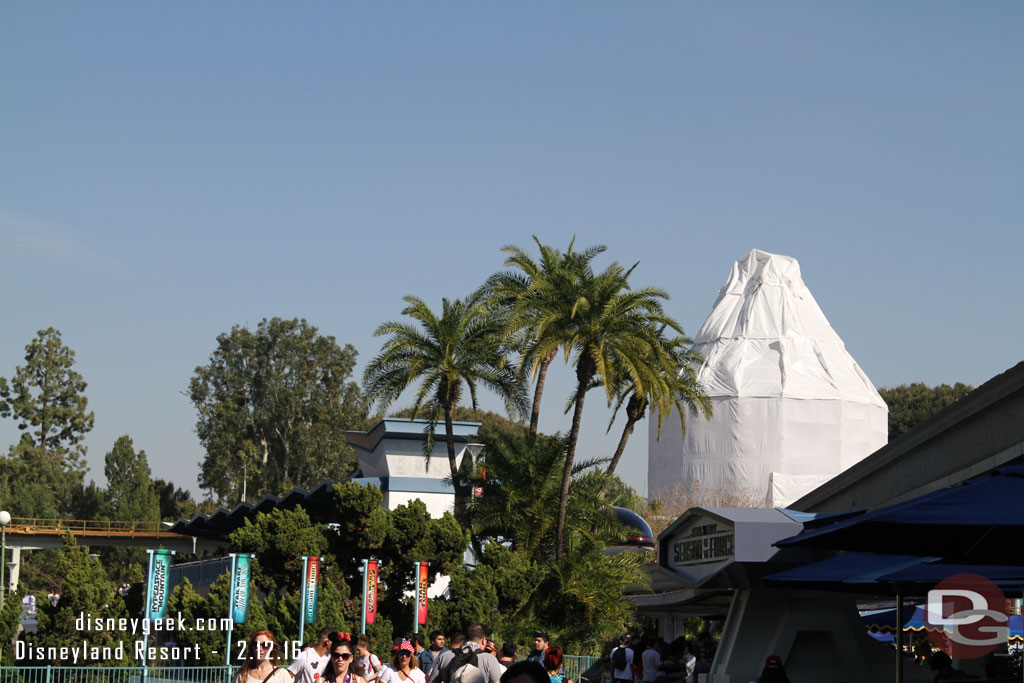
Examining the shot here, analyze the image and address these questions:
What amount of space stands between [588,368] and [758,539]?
1456cm

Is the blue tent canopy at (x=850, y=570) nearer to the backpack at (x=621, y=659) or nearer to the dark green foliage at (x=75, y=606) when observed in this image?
the backpack at (x=621, y=659)

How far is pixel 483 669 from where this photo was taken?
36.7ft

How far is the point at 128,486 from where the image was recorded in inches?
3273

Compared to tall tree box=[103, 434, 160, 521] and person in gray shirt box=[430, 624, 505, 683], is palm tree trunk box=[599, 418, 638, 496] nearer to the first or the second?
person in gray shirt box=[430, 624, 505, 683]

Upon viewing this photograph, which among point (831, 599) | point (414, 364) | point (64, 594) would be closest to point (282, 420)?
point (414, 364)

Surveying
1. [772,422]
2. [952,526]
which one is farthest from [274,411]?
[952,526]

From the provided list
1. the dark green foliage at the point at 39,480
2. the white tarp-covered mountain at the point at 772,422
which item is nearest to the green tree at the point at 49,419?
the dark green foliage at the point at 39,480

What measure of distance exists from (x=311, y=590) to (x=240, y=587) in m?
1.89

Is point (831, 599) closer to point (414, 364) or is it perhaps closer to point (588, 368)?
point (588, 368)

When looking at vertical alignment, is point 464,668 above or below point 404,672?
above

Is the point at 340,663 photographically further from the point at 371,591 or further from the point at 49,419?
the point at 49,419

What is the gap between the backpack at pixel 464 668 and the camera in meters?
11.1

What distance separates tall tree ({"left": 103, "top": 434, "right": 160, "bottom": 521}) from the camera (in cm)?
7875

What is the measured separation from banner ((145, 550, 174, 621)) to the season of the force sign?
35.2ft
